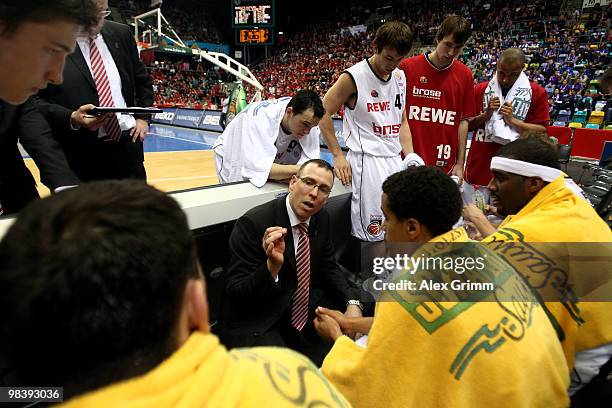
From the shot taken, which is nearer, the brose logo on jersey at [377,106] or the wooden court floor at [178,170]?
the brose logo on jersey at [377,106]

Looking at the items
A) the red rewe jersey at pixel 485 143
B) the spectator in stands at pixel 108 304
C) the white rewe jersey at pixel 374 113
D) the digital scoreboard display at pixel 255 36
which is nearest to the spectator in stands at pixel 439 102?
the white rewe jersey at pixel 374 113

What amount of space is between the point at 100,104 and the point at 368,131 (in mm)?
1578

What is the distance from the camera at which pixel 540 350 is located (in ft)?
3.33

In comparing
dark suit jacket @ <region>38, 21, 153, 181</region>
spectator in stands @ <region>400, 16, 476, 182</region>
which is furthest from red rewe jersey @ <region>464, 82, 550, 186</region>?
dark suit jacket @ <region>38, 21, 153, 181</region>

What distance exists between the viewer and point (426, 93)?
2818 millimetres

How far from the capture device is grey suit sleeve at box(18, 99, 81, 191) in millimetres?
1689

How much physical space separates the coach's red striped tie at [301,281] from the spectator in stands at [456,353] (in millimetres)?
812

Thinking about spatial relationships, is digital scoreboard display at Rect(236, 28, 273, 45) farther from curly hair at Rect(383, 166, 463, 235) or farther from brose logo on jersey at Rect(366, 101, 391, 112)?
curly hair at Rect(383, 166, 463, 235)

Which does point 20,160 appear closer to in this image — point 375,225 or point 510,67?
point 375,225

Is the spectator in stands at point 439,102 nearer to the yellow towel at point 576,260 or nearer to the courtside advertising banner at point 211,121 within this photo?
the yellow towel at point 576,260

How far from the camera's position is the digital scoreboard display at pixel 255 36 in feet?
58.8

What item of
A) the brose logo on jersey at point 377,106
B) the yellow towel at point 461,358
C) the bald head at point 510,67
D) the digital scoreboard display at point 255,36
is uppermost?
the digital scoreboard display at point 255,36

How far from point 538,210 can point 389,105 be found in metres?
1.27

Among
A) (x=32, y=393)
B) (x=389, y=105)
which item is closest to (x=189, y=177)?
(x=389, y=105)
